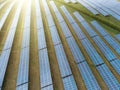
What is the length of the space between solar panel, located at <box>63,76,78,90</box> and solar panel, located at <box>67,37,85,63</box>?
3.81 feet

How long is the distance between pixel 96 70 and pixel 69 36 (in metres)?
3.50

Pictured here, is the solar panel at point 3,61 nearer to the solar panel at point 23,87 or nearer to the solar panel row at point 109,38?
the solar panel at point 23,87

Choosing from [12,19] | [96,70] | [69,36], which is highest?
[96,70]

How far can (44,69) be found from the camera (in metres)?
7.39

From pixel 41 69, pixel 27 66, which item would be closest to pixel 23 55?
pixel 27 66

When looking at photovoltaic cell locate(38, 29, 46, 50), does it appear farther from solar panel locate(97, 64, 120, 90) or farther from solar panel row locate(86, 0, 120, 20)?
solar panel row locate(86, 0, 120, 20)

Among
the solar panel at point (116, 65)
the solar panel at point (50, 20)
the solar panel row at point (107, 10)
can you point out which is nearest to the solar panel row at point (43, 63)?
the solar panel at point (50, 20)

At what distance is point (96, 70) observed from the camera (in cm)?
662

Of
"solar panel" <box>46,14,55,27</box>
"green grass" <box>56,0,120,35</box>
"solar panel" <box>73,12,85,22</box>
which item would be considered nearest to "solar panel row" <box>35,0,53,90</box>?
"solar panel" <box>46,14,55,27</box>

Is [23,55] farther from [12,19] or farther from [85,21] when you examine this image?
[12,19]

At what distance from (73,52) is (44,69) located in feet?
5.17

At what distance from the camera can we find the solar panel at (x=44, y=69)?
21.7ft

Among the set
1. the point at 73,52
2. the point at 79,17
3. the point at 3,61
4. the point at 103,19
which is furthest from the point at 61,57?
the point at 79,17

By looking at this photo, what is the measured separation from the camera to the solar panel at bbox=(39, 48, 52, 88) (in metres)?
6.62
